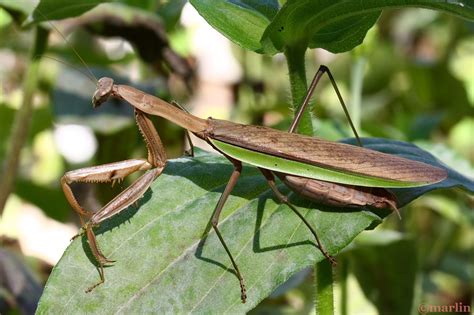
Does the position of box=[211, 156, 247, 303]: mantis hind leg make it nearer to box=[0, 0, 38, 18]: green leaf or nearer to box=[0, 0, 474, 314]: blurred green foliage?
box=[0, 0, 474, 314]: blurred green foliage

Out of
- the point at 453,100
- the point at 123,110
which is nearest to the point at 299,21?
the point at 123,110

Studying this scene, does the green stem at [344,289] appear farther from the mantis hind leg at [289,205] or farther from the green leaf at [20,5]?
the green leaf at [20,5]

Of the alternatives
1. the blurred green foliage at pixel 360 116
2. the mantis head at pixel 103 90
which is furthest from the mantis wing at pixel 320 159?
the mantis head at pixel 103 90

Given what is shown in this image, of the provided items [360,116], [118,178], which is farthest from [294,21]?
[360,116]

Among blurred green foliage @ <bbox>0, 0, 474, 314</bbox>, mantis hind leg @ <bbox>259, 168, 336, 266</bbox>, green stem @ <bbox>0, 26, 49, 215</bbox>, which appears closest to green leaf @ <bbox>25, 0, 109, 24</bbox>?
blurred green foliage @ <bbox>0, 0, 474, 314</bbox>

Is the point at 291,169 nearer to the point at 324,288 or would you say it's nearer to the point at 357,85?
the point at 324,288

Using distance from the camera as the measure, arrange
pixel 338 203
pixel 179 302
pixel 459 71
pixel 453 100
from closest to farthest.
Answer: pixel 179 302
pixel 338 203
pixel 453 100
pixel 459 71

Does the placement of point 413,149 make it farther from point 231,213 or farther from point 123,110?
point 123,110
